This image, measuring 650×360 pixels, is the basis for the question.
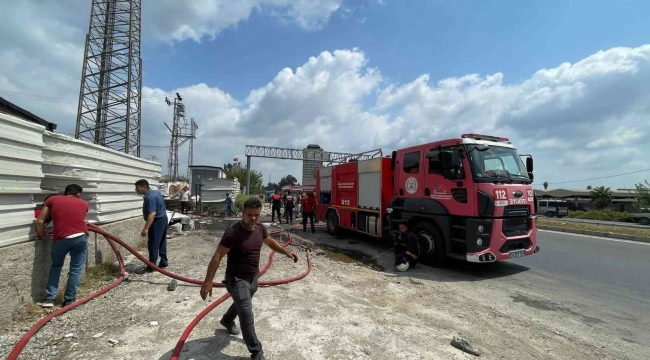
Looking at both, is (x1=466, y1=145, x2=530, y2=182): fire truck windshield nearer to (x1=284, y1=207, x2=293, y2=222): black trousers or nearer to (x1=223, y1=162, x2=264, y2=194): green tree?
(x1=284, y1=207, x2=293, y2=222): black trousers

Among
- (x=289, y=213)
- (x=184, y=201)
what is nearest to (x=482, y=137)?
(x=289, y=213)

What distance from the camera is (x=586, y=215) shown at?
33969 millimetres

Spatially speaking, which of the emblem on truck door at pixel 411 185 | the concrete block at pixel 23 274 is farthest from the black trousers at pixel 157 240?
the emblem on truck door at pixel 411 185

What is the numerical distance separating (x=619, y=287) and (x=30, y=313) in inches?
352

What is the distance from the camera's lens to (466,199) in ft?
20.4

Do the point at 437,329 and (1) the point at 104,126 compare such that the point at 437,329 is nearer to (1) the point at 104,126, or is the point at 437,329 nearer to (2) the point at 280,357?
(2) the point at 280,357

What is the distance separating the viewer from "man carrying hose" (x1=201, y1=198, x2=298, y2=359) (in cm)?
289

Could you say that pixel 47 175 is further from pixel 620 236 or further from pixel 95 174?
pixel 620 236

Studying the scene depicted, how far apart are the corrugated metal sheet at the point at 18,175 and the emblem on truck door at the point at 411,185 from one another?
21.7ft

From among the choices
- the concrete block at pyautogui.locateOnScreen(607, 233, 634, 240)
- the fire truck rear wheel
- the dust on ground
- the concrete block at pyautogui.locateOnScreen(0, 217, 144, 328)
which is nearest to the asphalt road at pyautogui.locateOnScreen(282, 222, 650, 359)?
the dust on ground

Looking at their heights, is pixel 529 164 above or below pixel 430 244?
above

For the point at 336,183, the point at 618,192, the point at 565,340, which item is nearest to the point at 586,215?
the point at 618,192

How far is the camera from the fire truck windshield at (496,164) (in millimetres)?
6227

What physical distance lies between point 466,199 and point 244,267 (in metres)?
4.70
